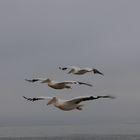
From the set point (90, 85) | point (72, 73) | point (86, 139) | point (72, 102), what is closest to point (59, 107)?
point (72, 102)

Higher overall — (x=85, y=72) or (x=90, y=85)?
(x=85, y=72)

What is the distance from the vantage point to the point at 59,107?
29703 millimetres

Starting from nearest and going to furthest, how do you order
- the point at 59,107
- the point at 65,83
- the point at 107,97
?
the point at 107,97 → the point at 59,107 → the point at 65,83

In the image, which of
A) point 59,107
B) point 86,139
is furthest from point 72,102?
point 86,139

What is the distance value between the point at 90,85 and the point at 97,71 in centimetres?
630

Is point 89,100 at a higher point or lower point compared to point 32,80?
lower

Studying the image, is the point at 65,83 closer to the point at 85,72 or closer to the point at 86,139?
the point at 85,72

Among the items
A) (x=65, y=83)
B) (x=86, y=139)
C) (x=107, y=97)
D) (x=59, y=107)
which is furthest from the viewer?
(x=86, y=139)

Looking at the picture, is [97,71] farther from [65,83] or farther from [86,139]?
[86,139]

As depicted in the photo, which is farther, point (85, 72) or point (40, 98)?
point (85, 72)

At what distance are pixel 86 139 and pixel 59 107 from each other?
530ft

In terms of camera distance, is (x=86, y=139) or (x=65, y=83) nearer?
(x=65, y=83)

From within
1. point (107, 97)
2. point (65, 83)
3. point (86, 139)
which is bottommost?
point (107, 97)

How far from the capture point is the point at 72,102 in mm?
29859
